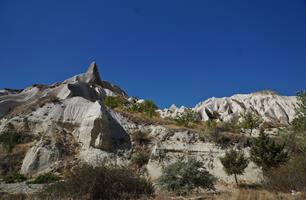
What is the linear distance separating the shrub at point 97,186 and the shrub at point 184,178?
3255 mm

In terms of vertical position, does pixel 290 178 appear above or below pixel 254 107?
below

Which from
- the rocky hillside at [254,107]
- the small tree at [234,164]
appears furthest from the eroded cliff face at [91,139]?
the rocky hillside at [254,107]

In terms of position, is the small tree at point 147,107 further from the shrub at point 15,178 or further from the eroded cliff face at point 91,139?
the shrub at point 15,178

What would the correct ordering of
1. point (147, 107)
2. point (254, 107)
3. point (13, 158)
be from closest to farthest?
point (13, 158) → point (147, 107) → point (254, 107)

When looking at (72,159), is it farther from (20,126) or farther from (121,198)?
(121,198)

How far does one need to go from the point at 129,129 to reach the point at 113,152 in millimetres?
3676

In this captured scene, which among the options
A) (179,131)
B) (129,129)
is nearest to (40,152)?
(129,129)

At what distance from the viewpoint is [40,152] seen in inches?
920

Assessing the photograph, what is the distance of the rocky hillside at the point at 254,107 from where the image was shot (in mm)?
65750

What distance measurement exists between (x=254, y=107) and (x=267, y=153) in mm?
55768

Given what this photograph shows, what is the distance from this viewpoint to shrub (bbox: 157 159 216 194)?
13.3 meters

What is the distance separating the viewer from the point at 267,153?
20.4 meters

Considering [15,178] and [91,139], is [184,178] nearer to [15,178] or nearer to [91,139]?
[15,178]

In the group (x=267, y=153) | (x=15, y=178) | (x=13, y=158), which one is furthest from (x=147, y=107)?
(x=15, y=178)
